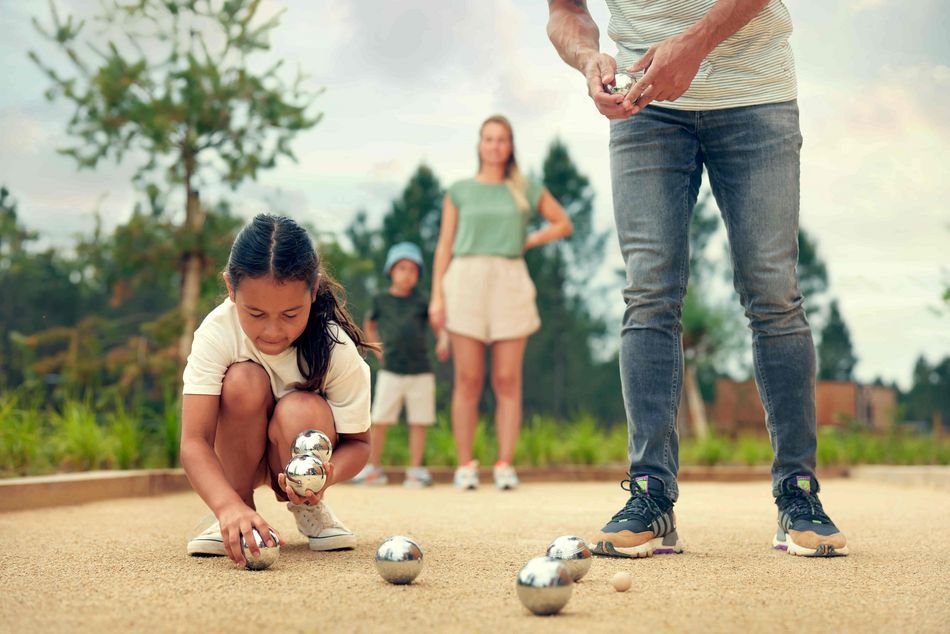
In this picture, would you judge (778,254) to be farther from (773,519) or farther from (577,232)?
(577,232)

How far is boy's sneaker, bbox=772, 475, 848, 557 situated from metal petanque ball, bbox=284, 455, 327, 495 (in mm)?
1241

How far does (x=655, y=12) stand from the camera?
9.46 feet

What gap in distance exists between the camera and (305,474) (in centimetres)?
239

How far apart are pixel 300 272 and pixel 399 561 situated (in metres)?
0.79

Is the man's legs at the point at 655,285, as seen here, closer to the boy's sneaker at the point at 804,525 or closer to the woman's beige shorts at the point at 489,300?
the boy's sneaker at the point at 804,525

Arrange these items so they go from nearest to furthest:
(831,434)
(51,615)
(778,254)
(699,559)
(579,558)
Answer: (51,615), (579,558), (699,559), (778,254), (831,434)

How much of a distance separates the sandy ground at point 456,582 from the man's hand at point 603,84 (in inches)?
46.6

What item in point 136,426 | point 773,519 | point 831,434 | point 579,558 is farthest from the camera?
point 831,434

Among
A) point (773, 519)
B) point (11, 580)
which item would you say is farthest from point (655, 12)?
point (11, 580)

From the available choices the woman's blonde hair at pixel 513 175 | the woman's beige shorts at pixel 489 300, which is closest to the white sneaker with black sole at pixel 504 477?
the woman's beige shorts at pixel 489 300

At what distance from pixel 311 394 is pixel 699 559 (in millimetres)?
1091

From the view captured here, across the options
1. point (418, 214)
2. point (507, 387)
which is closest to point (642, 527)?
point (507, 387)

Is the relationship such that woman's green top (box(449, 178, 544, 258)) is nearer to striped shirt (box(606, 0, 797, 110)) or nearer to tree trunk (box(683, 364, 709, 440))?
striped shirt (box(606, 0, 797, 110))

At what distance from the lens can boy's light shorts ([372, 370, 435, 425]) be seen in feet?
22.5
